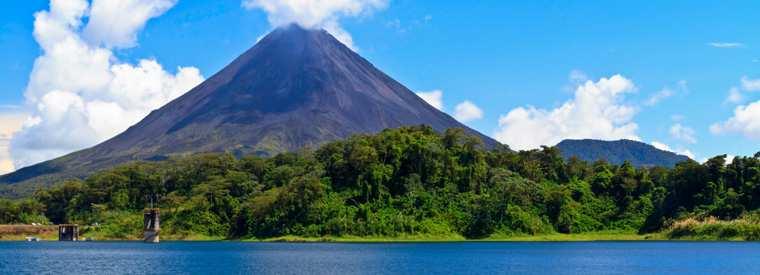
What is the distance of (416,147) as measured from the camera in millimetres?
112438

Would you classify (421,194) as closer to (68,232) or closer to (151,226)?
(151,226)

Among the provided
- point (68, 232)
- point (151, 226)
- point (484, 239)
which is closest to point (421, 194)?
point (484, 239)

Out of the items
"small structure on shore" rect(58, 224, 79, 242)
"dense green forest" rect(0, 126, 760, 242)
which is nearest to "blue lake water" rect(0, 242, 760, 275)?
"dense green forest" rect(0, 126, 760, 242)

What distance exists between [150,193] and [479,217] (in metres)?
53.2

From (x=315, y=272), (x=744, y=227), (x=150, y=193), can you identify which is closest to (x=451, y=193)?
(x=744, y=227)

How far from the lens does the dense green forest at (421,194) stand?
103 m

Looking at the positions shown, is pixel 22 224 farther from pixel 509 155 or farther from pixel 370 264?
pixel 370 264

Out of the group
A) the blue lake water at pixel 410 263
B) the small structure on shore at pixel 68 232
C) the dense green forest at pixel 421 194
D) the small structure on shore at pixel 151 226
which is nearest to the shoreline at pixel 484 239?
the dense green forest at pixel 421 194

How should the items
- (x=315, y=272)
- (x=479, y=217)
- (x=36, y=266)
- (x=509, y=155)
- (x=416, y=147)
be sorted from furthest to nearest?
1. (x=509, y=155)
2. (x=416, y=147)
3. (x=479, y=217)
4. (x=36, y=266)
5. (x=315, y=272)

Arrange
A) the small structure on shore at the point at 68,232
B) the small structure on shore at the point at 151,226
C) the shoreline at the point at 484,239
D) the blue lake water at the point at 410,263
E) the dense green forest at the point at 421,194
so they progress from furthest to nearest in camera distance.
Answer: the small structure on shore at the point at 68,232 < the small structure on shore at the point at 151,226 < the dense green forest at the point at 421,194 < the shoreline at the point at 484,239 < the blue lake water at the point at 410,263

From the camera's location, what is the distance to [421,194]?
10869cm

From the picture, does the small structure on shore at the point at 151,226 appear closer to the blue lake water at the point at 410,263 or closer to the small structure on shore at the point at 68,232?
the small structure on shore at the point at 68,232

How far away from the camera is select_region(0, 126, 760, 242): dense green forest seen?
103 meters

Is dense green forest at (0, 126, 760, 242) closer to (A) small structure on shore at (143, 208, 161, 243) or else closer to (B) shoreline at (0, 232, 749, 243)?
(B) shoreline at (0, 232, 749, 243)
